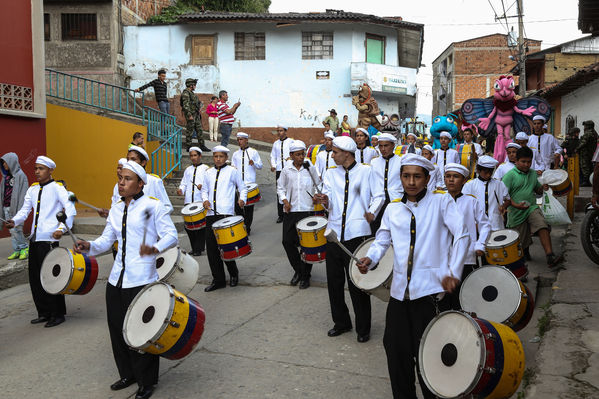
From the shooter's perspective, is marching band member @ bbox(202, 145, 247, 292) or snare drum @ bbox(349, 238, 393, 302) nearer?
snare drum @ bbox(349, 238, 393, 302)

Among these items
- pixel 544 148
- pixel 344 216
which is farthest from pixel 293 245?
pixel 544 148

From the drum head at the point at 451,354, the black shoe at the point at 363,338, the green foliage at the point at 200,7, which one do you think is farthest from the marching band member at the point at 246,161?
the green foliage at the point at 200,7

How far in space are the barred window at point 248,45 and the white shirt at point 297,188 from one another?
19926 millimetres

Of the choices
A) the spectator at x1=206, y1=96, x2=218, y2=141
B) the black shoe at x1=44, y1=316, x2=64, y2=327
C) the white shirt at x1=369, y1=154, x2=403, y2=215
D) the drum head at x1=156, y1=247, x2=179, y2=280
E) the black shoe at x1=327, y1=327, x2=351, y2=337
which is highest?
the spectator at x1=206, y1=96, x2=218, y2=141

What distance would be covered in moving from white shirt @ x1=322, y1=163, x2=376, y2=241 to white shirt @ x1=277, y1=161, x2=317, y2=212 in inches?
78.3

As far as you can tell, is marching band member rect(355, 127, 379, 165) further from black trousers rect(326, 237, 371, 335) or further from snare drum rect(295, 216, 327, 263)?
black trousers rect(326, 237, 371, 335)

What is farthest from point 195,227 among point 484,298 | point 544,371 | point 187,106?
point 187,106

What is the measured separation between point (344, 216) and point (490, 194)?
215 centimetres

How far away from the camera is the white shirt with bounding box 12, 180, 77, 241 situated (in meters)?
7.13

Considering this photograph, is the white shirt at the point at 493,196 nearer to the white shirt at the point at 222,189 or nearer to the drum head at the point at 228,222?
the drum head at the point at 228,222

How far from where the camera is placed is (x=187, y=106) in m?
16.7

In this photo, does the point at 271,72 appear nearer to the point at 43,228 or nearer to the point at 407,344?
the point at 43,228

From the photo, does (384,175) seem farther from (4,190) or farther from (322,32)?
(322,32)

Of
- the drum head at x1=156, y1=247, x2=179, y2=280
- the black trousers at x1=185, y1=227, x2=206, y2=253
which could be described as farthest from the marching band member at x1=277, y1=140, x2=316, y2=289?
the black trousers at x1=185, y1=227, x2=206, y2=253
